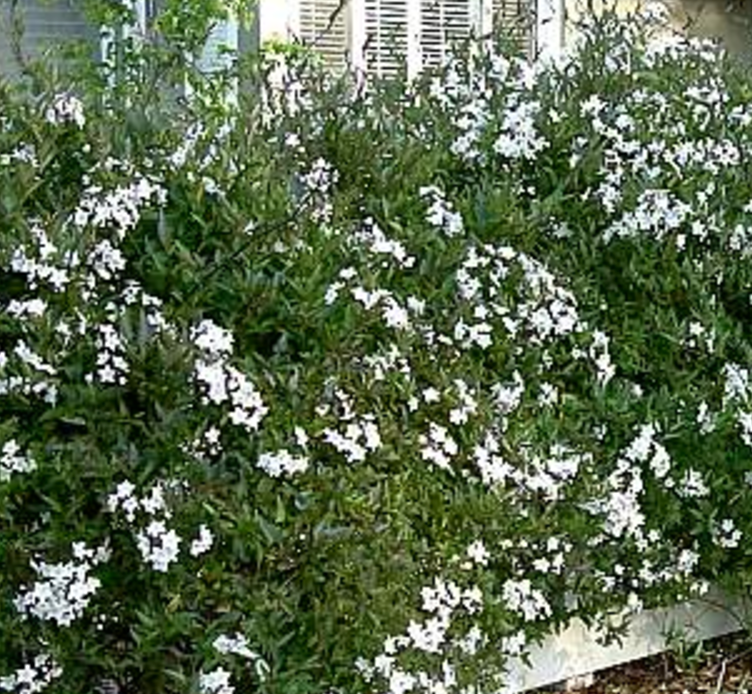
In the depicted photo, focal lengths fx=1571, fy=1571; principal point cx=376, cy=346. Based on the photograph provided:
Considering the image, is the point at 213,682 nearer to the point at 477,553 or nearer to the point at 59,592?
the point at 59,592

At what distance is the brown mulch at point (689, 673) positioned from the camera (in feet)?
16.2

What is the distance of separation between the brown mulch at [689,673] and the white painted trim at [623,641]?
64 millimetres

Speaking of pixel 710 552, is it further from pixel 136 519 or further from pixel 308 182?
pixel 136 519

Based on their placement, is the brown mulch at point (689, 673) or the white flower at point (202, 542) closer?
the white flower at point (202, 542)

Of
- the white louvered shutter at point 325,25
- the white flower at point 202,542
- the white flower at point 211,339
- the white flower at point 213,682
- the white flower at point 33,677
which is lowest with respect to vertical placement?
the white flower at point 213,682

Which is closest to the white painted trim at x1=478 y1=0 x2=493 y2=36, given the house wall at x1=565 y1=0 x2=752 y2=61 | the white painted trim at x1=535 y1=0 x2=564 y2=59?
the white painted trim at x1=535 y1=0 x2=564 y2=59

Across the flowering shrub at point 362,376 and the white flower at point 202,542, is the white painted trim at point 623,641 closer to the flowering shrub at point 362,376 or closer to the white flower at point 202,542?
the flowering shrub at point 362,376

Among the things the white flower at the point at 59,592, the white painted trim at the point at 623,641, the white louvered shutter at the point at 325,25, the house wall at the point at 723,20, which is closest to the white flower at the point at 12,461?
the white flower at the point at 59,592

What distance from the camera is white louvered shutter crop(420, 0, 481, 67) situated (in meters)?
8.70

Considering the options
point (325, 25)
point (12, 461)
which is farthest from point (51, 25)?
point (12, 461)

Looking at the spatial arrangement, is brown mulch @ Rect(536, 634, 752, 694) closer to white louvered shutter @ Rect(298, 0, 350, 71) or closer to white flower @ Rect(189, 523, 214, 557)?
white flower @ Rect(189, 523, 214, 557)

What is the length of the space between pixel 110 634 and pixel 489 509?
101cm

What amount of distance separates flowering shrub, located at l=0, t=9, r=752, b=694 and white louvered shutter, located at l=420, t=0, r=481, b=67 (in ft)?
11.8

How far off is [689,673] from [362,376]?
1.86 meters
